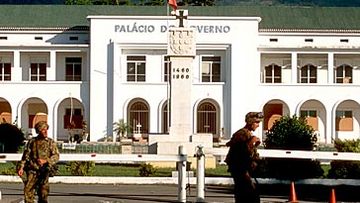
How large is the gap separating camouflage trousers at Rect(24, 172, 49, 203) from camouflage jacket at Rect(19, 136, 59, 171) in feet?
0.45

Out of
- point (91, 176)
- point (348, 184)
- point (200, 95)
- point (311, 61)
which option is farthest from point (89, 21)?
point (348, 184)

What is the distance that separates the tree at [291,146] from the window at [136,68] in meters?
30.8

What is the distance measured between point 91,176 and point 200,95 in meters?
34.2

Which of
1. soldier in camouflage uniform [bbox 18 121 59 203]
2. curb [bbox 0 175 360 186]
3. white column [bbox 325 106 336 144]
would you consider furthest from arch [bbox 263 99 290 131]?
soldier in camouflage uniform [bbox 18 121 59 203]

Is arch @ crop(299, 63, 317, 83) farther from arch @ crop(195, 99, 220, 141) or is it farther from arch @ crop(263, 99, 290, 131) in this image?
arch @ crop(195, 99, 220, 141)

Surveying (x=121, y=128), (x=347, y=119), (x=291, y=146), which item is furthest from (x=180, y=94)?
(x=347, y=119)

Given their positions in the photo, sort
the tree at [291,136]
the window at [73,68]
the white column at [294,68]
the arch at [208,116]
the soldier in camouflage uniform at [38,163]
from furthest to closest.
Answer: the window at [73,68], the white column at [294,68], the arch at [208,116], the tree at [291,136], the soldier in camouflage uniform at [38,163]

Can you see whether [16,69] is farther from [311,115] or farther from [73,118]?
[311,115]

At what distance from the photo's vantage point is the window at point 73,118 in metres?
59.8

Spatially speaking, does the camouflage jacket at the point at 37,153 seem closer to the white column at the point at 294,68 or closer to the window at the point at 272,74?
the white column at the point at 294,68

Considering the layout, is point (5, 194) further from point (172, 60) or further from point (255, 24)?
point (255, 24)

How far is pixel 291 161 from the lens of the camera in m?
22.5

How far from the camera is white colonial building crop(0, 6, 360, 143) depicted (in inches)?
2266

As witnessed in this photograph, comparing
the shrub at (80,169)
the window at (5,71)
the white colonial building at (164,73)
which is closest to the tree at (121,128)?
the white colonial building at (164,73)
